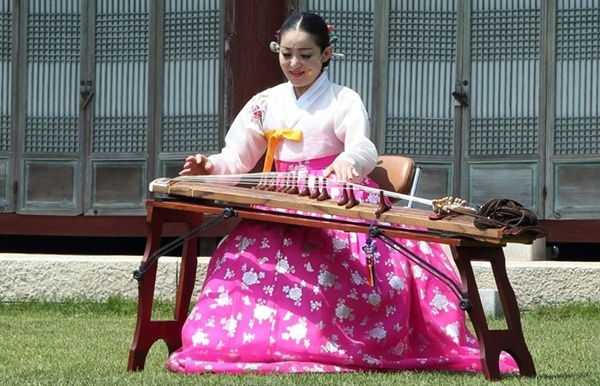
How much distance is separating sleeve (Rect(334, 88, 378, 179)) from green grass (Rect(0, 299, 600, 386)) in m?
0.86

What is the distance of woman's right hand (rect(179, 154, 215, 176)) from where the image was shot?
622 cm

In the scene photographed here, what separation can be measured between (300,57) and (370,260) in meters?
0.94

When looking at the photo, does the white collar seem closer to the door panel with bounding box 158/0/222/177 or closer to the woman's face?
the woman's face

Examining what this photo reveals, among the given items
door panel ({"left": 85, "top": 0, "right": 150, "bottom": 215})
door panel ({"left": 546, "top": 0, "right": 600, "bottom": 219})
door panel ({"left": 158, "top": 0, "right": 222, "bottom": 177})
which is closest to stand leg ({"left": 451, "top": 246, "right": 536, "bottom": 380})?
door panel ({"left": 546, "top": 0, "right": 600, "bottom": 219})

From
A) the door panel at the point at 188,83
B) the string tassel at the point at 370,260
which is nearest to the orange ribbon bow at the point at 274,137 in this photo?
the string tassel at the point at 370,260

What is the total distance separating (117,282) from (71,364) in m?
3.67

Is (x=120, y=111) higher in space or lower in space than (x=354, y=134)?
higher

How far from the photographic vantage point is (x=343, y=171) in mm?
5824

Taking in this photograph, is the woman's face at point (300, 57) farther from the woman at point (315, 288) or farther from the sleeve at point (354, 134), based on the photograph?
the sleeve at point (354, 134)

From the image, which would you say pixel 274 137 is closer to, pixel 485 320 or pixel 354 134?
pixel 354 134

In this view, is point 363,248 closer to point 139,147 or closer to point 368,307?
point 368,307

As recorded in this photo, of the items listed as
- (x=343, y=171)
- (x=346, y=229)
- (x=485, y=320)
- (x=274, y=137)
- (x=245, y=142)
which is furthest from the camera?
(x=245, y=142)

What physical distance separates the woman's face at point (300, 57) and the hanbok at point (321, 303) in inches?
3.7

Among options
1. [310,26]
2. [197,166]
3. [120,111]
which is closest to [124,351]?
[197,166]
